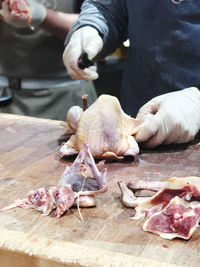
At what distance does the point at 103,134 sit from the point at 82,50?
0.65m

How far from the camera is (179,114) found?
229 centimetres

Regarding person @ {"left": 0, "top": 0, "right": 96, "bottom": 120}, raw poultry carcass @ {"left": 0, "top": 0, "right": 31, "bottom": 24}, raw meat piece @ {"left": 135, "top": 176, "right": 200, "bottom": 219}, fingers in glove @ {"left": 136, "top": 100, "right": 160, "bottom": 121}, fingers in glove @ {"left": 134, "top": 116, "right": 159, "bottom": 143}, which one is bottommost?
person @ {"left": 0, "top": 0, "right": 96, "bottom": 120}

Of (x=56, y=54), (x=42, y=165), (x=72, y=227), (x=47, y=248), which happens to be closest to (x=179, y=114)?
(x=42, y=165)

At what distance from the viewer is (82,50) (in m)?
2.67

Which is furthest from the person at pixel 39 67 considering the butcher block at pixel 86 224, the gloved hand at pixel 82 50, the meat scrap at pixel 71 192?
the meat scrap at pixel 71 192

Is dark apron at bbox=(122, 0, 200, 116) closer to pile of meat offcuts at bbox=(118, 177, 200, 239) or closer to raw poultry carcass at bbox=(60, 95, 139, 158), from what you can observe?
raw poultry carcass at bbox=(60, 95, 139, 158)

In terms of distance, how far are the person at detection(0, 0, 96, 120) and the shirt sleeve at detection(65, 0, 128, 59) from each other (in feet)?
1.96

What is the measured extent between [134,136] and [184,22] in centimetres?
72

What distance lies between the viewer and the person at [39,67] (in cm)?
365

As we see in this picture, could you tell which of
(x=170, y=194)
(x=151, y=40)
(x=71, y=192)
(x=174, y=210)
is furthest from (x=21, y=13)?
(x=174, y=210)

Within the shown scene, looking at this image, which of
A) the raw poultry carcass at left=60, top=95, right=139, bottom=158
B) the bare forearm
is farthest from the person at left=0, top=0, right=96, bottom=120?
the raw poultry carcass at left=60, top=95, right=139, bottom=158

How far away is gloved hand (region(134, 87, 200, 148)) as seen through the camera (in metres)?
2.29

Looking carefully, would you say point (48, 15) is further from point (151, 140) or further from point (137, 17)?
point (151, 140)

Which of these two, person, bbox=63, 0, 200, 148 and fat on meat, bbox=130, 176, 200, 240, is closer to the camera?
fat on meat, bbox=130, 176, 200, 240
